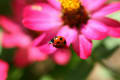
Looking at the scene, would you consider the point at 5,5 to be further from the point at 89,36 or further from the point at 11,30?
the point at 89,36

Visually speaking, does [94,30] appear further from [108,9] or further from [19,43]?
[19,43]

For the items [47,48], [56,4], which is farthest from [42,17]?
[47,48]

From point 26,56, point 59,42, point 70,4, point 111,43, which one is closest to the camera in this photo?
point 59,42

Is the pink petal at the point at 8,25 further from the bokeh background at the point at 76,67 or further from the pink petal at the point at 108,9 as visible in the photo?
the pink petal at the point at 108,9

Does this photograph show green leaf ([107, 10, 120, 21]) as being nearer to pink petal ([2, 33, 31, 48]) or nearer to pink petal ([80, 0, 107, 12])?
pink petal ([80, 0, 107, 12])

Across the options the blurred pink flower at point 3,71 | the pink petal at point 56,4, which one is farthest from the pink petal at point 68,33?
the blurred pink flower at point 3,71

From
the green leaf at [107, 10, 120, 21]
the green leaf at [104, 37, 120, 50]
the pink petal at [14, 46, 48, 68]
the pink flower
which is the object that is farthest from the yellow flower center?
the pink petal at [14, 46, 48, 68]
